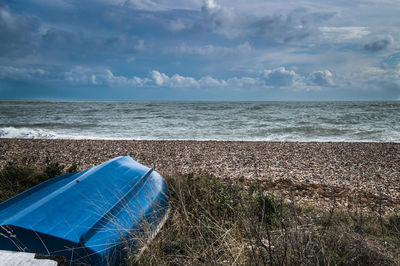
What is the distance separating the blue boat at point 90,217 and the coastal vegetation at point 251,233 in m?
0.23

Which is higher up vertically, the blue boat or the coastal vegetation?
the blue boat

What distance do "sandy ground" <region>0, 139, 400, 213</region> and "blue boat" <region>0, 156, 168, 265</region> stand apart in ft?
5.34

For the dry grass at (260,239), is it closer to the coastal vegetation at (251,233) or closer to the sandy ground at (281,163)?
the coastal vegetation at (251,233)

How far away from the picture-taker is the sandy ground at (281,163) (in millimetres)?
6199

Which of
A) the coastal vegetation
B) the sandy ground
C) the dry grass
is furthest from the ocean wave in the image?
the dry grass

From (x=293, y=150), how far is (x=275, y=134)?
7.21m

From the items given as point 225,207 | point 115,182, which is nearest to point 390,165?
point 225,207

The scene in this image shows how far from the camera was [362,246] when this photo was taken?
2.54 m

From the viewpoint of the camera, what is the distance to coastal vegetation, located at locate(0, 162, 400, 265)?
231 cm

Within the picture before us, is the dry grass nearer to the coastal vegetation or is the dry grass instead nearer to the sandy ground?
the coastal vegetation

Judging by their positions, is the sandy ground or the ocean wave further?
the ocean wave

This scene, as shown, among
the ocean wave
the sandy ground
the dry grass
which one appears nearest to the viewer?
the dry grass

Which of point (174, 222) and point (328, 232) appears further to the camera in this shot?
point (174, 222)

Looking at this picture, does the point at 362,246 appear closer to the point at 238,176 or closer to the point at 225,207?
the point at 225,207
